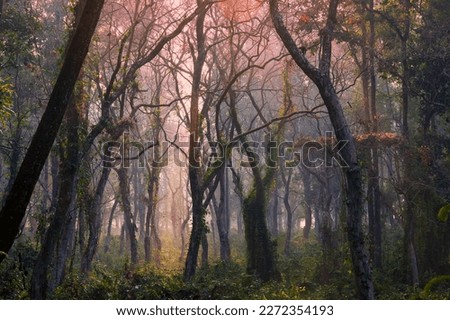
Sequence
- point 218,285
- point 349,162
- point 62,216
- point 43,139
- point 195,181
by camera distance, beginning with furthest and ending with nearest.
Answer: point 195,181 < point 218,285 < point 62,216 < point 349,162 < point 43,139

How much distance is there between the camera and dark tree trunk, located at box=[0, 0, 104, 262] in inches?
320

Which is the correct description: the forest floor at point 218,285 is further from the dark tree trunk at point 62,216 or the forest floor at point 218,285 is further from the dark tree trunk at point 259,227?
the dark tree trunk at point 259,227

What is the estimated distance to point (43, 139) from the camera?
332 inches

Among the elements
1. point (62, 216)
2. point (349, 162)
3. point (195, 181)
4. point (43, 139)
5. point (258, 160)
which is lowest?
point (62, 216)

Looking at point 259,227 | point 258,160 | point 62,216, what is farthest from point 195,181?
point 62,216

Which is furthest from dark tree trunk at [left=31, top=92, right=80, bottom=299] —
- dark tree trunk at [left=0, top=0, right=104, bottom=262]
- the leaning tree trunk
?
the leaning tree trunk

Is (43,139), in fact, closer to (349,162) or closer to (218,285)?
(349,162)

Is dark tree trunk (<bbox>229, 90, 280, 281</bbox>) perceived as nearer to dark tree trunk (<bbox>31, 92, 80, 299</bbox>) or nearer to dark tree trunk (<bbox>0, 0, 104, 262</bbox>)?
dark tree trunk (<bbox>31, 92, 80, 299</bbox>)

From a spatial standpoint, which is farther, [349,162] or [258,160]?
[258,160]

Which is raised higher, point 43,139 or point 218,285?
point 43,139

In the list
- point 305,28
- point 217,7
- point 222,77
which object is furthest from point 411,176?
point 217,7

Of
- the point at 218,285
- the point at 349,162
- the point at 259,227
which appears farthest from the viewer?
the point at 259,227

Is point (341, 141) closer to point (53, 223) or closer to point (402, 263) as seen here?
point (53, 223)

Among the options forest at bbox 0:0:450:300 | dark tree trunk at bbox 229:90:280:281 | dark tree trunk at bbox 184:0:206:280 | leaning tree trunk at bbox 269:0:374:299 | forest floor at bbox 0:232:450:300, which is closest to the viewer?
leaning tree trunk at bbox 269:0:374:299
